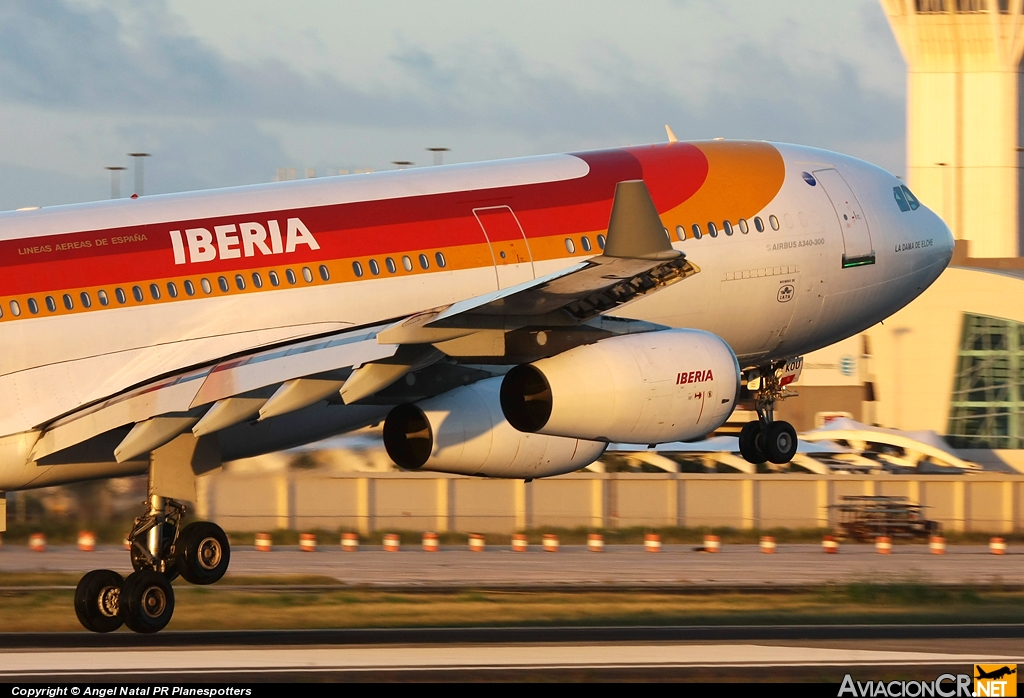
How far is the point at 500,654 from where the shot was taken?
20453 millimetres

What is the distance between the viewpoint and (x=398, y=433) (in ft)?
72.8

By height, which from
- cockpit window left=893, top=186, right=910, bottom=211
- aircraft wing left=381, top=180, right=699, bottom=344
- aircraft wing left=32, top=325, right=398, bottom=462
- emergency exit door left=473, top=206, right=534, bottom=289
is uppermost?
Result: cockpit window left=893, top=186, right=910, bottom=211

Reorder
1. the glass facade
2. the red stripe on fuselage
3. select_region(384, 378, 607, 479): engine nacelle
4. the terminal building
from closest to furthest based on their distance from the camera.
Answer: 1. the red stripe on fuselage
2. select_region(384, 378, 607, 479): engine nacelle
3. the glass facade
4. the terminal building

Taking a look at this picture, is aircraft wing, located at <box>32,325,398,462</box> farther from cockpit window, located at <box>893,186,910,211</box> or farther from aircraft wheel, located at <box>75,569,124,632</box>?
cockpit window, located at <box>893,186,910,211</box>

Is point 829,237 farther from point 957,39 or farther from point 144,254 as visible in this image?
point 957,39

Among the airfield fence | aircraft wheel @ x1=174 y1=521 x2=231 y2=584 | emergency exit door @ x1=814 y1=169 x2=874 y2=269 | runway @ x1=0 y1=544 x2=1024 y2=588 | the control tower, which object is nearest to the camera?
aircraft wheel @ x1=174 y1=521 x2=231 y2=584

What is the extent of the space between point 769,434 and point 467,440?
20.2ft

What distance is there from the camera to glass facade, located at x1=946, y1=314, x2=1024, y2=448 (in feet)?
236

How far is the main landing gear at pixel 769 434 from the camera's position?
25.8 meters

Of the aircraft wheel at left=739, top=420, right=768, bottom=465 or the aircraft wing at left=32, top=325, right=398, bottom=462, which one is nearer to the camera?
the aircraft wing at left=32, top=325, right=398, bottom=462

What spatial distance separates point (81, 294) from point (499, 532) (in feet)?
118

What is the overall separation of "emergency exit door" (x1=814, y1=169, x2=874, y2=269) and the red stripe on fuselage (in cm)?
257

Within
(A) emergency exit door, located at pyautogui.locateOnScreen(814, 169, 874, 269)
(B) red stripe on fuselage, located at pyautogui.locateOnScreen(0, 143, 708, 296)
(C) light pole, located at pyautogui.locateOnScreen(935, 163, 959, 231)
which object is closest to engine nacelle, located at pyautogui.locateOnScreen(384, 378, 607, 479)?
(B) red stripe on fuselage, located at pyautogui.locateOnScreen(0, 143, 708, 296)

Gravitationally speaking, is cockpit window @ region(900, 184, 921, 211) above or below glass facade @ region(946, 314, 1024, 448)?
above
